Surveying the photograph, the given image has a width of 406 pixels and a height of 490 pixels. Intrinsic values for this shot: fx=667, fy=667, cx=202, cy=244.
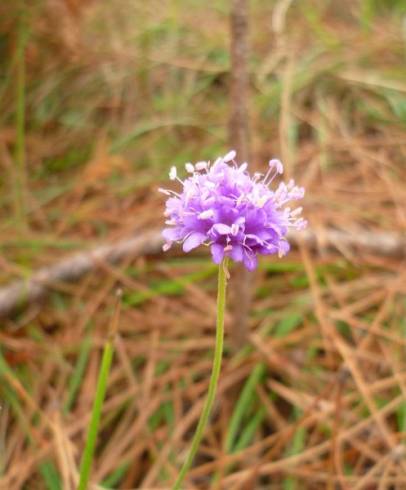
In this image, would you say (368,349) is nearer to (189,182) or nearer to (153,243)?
(153,243)

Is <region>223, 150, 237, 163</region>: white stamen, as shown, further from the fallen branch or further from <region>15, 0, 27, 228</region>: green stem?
<region>15, 0, 27, 228</region>: green stem

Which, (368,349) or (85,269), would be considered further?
(85,269)

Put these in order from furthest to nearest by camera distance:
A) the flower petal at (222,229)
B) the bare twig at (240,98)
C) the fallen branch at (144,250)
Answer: the fallen branch at (144,250) → the bare twig at (240,98) → the flower petal at (222,229)

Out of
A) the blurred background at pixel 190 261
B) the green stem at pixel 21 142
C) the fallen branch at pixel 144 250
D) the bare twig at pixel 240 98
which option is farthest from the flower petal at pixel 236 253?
the green stem at pixel 21 142

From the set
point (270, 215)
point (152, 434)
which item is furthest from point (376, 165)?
point (270, 215)

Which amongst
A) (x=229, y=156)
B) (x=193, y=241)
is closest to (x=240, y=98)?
(x=229, y=156)

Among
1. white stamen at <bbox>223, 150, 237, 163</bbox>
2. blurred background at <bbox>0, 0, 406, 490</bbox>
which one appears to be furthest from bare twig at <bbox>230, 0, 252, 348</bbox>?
white stamen at <bbox>223, 150, 237, 163</bbox>

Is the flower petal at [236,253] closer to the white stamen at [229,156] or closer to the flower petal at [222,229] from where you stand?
the flower petal at [222,229]

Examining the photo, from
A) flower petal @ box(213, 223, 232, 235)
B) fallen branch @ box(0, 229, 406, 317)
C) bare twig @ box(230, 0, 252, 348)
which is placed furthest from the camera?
fallen branch @ box(0, 229, 406, 317)
